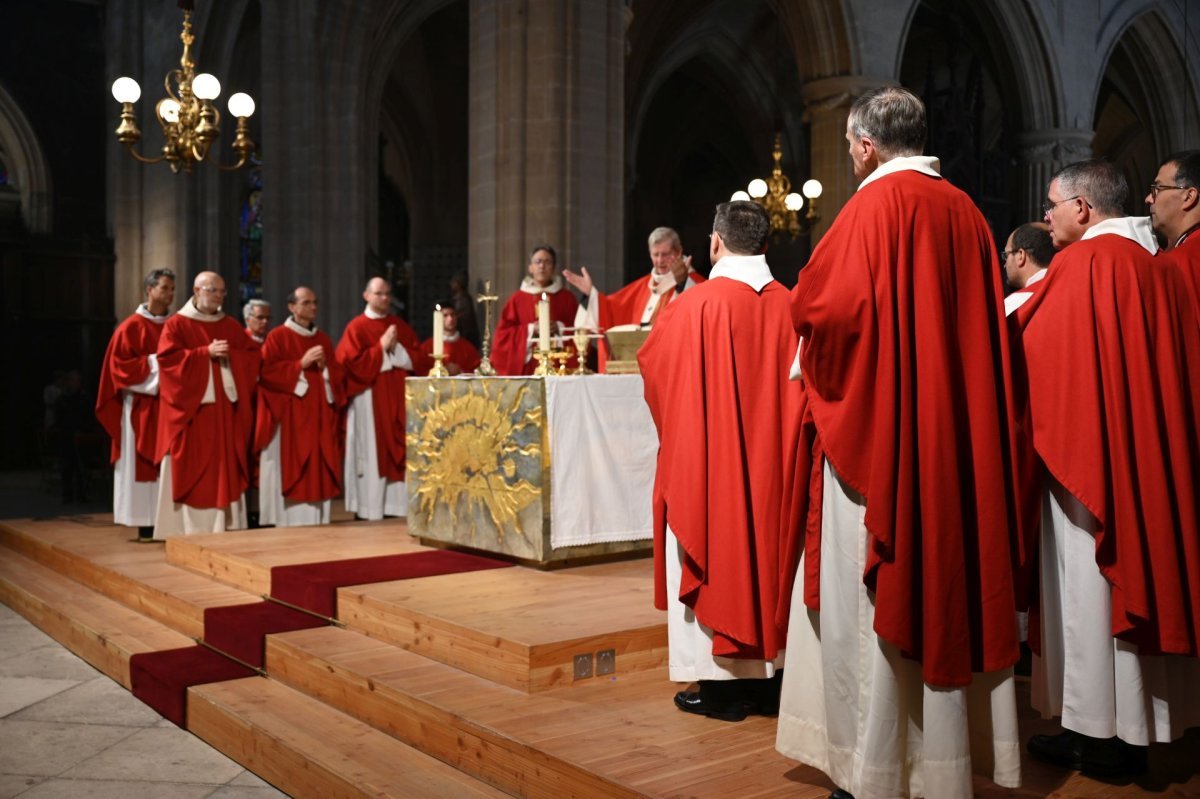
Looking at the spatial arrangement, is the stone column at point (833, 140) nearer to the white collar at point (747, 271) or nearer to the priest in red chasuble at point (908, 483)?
the white collar at point (747, 271)

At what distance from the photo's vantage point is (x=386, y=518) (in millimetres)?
8273

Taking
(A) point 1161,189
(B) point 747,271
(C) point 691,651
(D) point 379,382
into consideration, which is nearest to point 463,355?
(D) point 379,382

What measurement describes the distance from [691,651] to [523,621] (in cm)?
97

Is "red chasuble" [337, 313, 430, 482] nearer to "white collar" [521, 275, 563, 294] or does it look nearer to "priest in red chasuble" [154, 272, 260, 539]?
"priest in red chasuble" [154, 272, 260, 539]

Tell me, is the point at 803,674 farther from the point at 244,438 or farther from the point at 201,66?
the point at 201,66

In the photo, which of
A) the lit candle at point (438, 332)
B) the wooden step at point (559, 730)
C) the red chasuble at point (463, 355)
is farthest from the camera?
the red chasuble at point (463, 355)

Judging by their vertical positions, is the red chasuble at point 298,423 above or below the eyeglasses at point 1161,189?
below

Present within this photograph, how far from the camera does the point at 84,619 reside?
19.7ft

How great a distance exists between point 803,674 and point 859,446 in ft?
2.07

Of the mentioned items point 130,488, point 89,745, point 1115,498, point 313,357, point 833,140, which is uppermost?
point 833,140

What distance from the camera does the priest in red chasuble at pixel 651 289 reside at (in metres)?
5.70

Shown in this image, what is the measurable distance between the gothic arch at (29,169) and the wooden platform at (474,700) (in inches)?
547

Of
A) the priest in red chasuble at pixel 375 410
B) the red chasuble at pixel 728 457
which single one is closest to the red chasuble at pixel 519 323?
the priest in red chasuble at pixel 375 410

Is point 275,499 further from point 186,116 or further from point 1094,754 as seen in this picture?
point 1094,754
